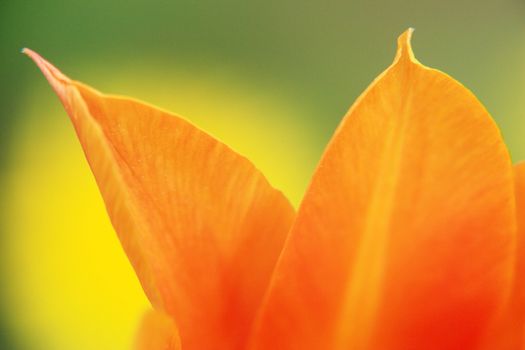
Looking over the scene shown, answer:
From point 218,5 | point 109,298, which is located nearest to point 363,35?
point 218,5

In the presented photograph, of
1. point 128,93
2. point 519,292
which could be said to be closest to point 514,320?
point 519,292

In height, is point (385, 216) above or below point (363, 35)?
below

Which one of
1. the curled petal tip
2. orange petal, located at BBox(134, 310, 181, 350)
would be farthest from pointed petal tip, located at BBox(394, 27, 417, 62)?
orange petal, located at BBox(134, 310, 181, 350)

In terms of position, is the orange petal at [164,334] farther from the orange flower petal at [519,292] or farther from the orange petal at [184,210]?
the orange flower petal at [519,292]

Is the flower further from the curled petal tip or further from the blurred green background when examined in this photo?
the blurred green background

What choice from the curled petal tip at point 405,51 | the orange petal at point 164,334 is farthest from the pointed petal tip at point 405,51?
the orange petal at point 164,334

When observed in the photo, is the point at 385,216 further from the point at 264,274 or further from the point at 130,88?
the point at 130,88

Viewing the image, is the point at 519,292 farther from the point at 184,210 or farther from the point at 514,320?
the point at 184,210
